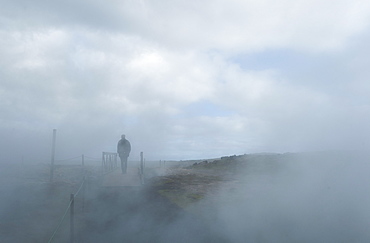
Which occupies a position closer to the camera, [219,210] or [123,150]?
[219,210]

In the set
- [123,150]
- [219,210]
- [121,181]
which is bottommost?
[219,210]

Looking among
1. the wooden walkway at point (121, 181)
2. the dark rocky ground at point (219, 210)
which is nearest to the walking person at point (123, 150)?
the wooden walkway at point (121, 181)

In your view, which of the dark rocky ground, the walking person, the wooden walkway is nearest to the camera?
the dark rocky ground

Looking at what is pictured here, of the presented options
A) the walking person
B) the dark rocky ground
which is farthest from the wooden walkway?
the dark rocky ground

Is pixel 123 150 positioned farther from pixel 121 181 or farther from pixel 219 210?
pixel 219 210

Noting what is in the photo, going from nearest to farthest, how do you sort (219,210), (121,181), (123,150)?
1. (219,210)
2. (121,181)
3. (123,150)

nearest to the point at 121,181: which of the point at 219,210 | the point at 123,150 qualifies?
the point at 123,150

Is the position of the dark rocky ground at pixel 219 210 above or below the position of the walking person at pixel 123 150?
below

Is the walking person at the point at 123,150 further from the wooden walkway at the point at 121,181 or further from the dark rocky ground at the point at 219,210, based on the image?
the dark rocky ground at the point at 219,210

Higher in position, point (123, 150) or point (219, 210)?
point (123, 150)

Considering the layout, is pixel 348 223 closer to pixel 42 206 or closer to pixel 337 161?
pixel 337 161

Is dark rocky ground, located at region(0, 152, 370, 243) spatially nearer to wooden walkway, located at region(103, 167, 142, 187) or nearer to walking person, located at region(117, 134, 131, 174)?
wooden walkway, located at region(103, 167, 142, 187)

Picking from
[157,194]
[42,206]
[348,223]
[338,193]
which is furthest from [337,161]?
[42,206]

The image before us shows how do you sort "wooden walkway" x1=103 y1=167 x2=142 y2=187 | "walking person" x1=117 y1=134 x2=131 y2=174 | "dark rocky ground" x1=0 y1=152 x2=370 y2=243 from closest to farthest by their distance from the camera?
"dark rocky ground" x1=0 y1=152 x2=370 y2=243
"wooden walkway" x1=103 y1=167 x2=142 y2=187
"walking person" x1=117 y1=134 x2=131 y2=174
